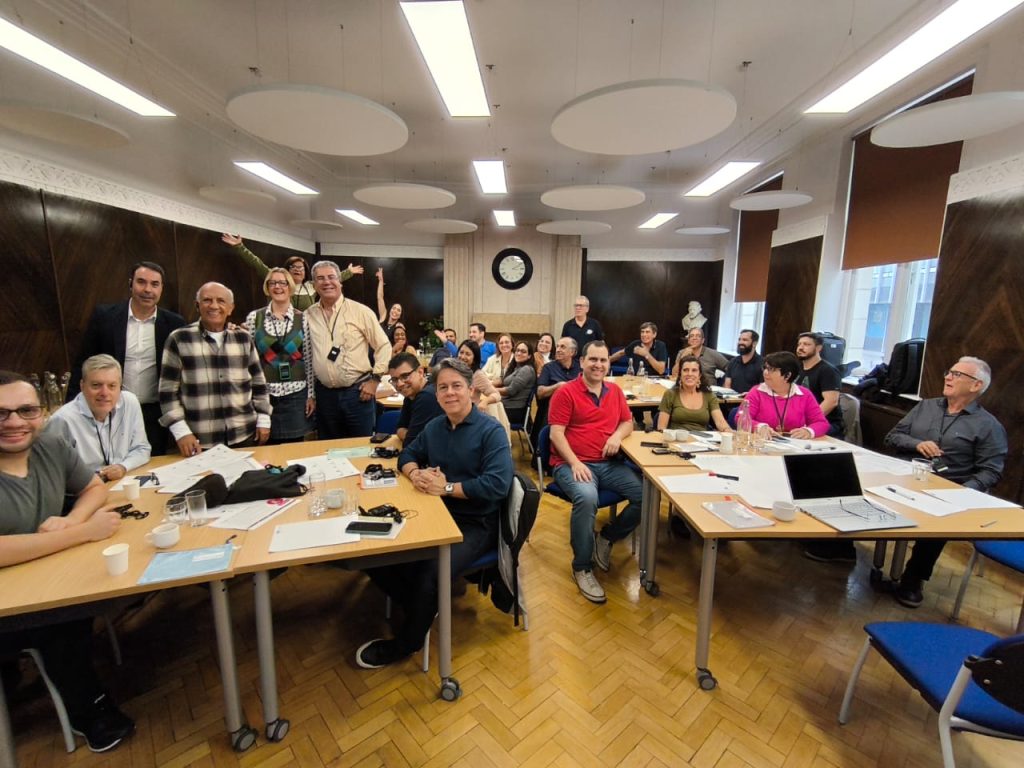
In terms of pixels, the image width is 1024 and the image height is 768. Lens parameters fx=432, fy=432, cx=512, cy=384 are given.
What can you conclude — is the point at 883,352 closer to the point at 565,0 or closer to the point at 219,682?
the point at 565,0

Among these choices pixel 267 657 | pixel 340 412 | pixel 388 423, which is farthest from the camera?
pixel 388 423

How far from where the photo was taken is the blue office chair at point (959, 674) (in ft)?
3.84

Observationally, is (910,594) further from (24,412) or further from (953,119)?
(24,412)

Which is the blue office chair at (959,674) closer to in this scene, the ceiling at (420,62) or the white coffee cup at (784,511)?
the white coffee cup at (784,511)

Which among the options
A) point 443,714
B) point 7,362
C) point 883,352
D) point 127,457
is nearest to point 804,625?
point 443,714

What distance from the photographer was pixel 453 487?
217cm

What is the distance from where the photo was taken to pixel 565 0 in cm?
331

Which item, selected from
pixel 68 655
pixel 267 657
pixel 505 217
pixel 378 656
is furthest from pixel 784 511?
pixel 505 217

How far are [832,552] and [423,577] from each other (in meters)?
2.98

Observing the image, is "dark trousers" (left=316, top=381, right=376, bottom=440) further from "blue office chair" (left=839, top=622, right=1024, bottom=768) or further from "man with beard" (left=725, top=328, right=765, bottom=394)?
"man with beard" (left=725, top=328, right=765, bottom=394)

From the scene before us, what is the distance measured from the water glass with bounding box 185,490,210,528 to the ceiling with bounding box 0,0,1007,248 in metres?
3.04

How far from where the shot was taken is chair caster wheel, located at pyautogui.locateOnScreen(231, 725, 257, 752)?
1720 mm

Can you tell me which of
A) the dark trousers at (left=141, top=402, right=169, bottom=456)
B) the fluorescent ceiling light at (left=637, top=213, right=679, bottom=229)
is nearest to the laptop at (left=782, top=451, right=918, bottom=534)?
the dark trousers at (left=141, top=402, right=169, bottom=456)

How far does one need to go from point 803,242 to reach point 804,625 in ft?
17.6
